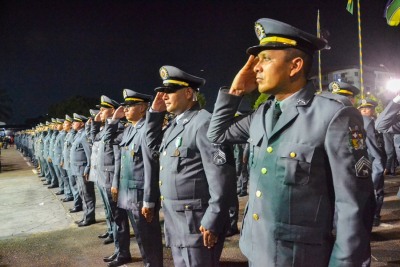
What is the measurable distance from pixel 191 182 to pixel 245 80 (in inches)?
46.8

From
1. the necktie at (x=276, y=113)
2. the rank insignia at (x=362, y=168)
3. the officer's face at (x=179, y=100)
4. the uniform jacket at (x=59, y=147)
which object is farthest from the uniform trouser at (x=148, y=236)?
the uniform jacket at (x=59, y=147)

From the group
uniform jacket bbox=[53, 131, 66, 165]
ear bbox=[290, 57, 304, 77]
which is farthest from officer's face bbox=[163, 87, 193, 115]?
uniform jacket bbox=[53, 131, 66, 165]

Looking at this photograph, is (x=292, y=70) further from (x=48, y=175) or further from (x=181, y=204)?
(x=48, y=175)

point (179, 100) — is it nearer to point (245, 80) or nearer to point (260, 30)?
point (245, 80)

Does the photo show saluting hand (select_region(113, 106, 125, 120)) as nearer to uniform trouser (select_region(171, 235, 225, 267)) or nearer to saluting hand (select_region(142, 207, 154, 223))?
saluting hand (select_region(142, 207, 154, 223))

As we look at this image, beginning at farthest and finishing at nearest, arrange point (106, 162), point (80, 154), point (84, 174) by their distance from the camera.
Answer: point (80, 154) → point (84, 174) → point (106, 162)

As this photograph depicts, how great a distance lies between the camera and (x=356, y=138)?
1.81 m

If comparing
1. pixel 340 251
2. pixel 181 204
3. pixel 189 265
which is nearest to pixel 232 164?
pixel 181 204

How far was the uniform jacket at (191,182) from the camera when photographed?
3002 millimetres

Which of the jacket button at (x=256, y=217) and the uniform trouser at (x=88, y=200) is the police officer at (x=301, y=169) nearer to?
the jacket button at (x=256, y=217)

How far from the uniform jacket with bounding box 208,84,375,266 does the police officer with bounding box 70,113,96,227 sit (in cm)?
613

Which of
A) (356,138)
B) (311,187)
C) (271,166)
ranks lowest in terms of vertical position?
(311,187)

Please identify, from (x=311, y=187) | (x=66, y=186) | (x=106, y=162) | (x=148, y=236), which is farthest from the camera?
(x=66, y=186)

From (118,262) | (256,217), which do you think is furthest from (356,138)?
(118,262)
